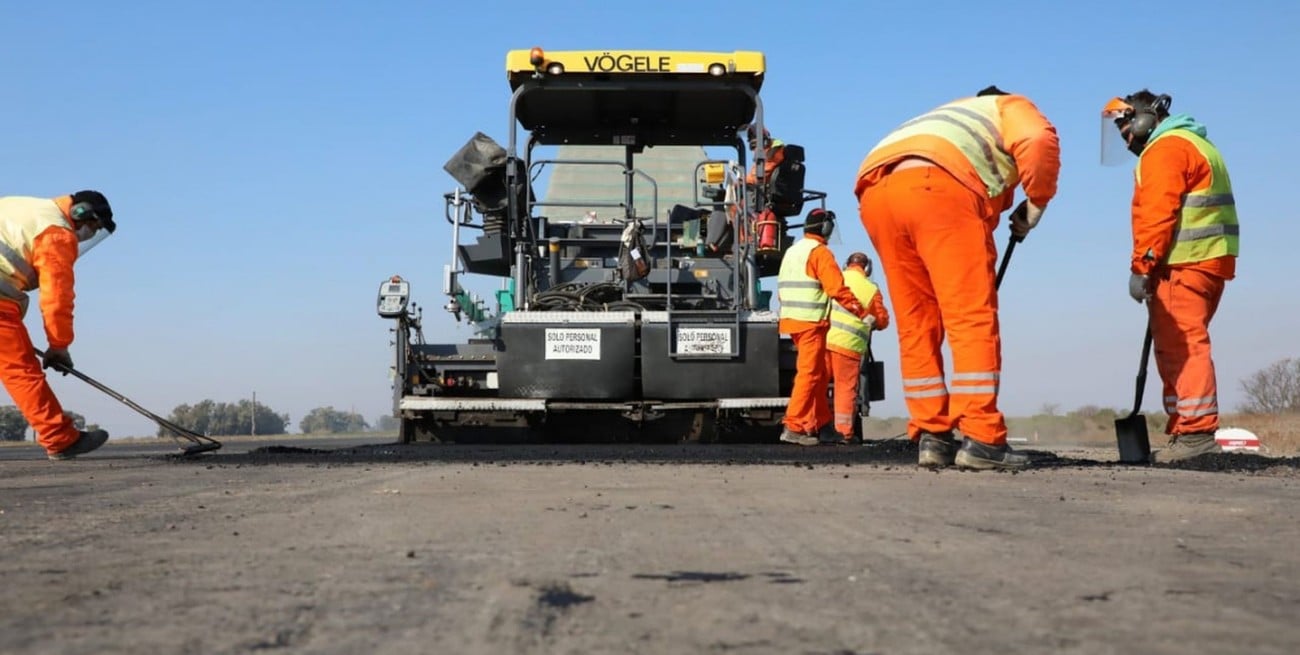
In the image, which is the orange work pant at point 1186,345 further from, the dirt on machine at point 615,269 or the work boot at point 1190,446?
the dirt on machine at point 615,269

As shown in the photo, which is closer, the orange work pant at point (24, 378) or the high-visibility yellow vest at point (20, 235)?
the orange work pant at point (24, 378)

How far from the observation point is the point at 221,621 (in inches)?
78.7

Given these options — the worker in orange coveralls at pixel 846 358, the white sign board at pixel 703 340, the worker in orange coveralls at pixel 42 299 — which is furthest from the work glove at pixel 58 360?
the worker in orange coveralls at pixel 846 358

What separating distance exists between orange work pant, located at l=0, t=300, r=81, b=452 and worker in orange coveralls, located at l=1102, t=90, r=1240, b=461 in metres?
6.51

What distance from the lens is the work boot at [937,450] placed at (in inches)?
230

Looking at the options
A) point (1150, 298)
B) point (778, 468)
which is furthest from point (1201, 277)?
point (778, 468)

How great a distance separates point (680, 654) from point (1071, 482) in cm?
352

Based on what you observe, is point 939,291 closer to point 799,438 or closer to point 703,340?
point 799,438

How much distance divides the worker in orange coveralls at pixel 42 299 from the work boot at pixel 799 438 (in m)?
4.62

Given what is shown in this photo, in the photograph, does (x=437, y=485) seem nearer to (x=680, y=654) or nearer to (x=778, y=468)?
(x=778, y=468)

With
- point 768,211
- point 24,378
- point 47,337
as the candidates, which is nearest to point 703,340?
point 768,211

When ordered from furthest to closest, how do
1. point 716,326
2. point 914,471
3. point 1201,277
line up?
point 716,326, point 1201,277, point 914,471

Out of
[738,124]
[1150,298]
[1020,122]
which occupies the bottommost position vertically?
[1150,298]

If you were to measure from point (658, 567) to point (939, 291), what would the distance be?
3495 millimetres
